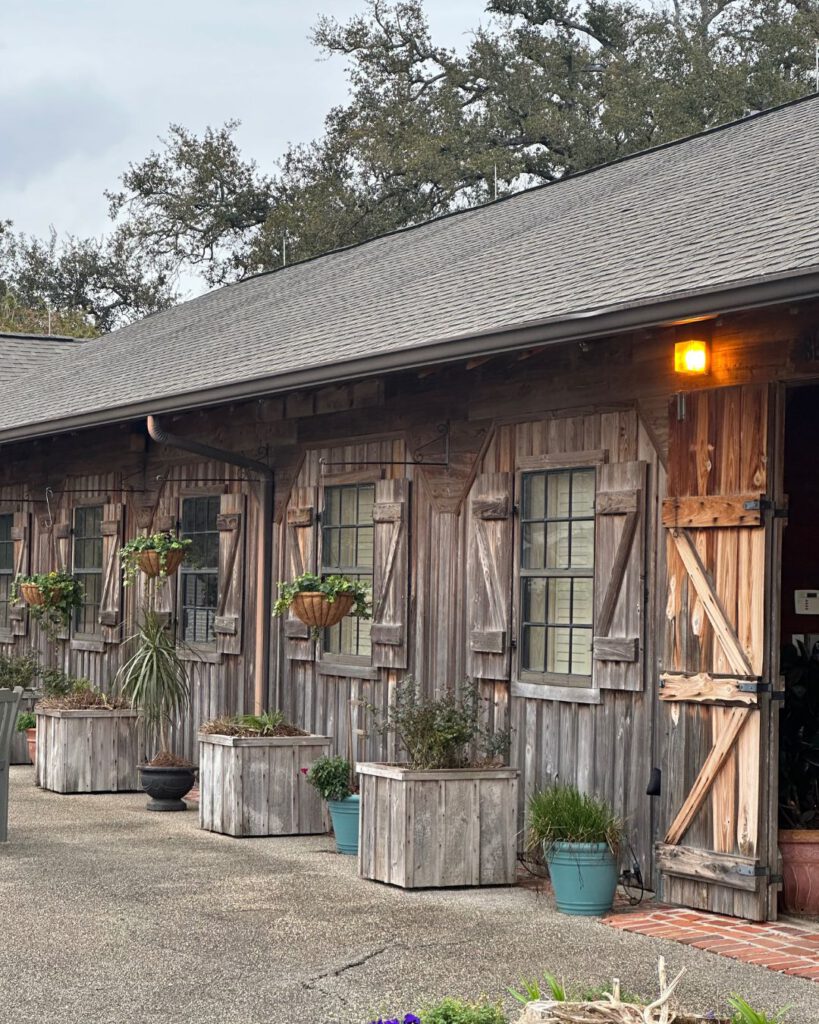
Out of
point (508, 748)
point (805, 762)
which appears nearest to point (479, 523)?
point (508, 748)

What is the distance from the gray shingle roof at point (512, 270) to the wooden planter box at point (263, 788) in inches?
86.6

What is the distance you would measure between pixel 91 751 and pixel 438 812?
438 cm

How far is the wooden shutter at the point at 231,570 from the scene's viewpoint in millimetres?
11258

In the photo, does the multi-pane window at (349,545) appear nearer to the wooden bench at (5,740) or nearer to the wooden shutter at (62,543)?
the wooden bench at (5,740)

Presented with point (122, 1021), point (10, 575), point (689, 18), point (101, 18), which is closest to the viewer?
point (122, 1021)

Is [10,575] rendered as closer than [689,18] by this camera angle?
Yes

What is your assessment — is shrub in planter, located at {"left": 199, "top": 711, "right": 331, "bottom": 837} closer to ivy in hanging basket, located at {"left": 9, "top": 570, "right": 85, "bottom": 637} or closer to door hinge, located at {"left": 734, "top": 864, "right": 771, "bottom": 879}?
door hinge, located at {"left": 734, "top": 864, "right": 771, "bottom": 879}

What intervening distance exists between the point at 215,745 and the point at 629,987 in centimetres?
447

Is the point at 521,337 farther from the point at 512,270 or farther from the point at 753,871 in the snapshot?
the point at 753,871

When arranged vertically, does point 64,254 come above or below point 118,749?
above

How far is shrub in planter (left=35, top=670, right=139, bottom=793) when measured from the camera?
11.4 metres

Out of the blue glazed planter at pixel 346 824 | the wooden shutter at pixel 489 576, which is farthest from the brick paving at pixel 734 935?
the blue glazed planter at pixel 346 824

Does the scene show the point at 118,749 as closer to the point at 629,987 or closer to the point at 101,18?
the point at 629,987

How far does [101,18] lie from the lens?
50312 mm
